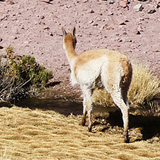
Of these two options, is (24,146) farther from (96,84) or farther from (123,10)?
(123,10)

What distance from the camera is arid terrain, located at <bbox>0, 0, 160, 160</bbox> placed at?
18.6 ft

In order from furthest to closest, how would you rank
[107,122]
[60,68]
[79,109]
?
[60,68] < [79,109] < [107,122]

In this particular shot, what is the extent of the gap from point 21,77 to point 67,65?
2.76 meters

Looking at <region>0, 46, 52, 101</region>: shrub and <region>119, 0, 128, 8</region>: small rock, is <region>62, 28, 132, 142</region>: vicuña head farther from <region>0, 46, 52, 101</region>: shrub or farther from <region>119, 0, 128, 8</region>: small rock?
<region>119, 0, 128, 8</region>: small rock

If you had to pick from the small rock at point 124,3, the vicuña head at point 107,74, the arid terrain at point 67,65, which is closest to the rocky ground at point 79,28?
the arid terrain at point 67,65

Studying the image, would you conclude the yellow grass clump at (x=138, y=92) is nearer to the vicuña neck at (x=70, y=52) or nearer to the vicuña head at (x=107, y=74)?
the vicuña neck at (x=70, y=52)

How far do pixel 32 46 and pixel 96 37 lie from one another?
3.02 metres

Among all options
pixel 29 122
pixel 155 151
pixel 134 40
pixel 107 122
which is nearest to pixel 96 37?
pixel 134 40

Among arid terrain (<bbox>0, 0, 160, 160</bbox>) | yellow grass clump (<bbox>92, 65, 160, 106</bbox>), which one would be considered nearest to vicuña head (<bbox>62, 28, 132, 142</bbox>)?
arid terrain (<bbox>0, 0, 160, 160</bbox>)

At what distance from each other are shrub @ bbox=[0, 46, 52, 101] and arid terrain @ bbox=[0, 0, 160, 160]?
0.47 meters

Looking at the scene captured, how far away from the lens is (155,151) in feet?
19.4

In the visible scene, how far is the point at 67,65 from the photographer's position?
48.1ft

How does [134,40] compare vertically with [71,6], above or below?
below

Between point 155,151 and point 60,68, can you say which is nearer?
point 155,151
